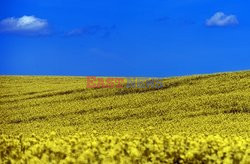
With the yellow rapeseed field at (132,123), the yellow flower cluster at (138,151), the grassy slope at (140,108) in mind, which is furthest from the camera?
the grassy slope at (140,108)

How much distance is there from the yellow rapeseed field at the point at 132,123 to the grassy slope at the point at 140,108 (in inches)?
1.4

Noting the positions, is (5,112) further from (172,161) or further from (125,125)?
(172,161)

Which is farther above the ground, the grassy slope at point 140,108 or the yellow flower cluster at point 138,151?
the grassy slope at point 140,108

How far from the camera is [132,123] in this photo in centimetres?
1983

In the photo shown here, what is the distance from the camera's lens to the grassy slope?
18.6m

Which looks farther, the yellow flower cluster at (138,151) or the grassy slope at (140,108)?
the grassy slope at (140,108)

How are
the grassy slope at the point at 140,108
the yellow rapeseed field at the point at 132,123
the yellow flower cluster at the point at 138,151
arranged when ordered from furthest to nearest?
the grassy slope at the point at 140,108 < the yellow rapeseed field at the point at 132,123 < the yellow flower cluster at the point at 138,151

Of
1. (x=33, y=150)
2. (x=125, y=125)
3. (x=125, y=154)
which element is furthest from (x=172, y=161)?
(x=125, y=125)

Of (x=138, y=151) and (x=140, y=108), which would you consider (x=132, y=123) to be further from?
(x=138, y=151)

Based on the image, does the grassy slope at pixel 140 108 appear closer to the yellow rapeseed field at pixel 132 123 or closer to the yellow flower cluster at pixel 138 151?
the yellow rapeseed field at pixel 132 123

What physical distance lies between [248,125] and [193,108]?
15.4 feet

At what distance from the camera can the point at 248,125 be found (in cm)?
1741

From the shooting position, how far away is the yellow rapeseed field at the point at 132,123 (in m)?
8.05

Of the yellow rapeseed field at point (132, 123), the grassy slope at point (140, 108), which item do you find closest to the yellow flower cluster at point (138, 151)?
the yellow rapeseed field at point (132, 123)
